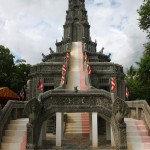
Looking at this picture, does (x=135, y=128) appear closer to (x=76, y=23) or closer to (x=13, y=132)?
(x=13, y=132)

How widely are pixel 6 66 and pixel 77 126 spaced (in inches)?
1060

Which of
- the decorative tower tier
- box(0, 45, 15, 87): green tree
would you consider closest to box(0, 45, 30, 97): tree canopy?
box(0, 45, 15, 87): green tree

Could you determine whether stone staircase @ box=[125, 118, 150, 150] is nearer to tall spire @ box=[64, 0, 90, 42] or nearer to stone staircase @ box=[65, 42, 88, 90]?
stone staircase @ box=[65, 42, 88, 90]

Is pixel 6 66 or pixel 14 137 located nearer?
pixel 14 137

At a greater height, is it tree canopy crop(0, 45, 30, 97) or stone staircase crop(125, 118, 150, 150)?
tree canopy crop(0, 45, 30, 97)

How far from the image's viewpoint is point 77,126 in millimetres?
20562

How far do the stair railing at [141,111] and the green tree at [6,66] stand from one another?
28.9 meters

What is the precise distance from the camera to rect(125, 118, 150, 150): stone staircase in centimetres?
1348

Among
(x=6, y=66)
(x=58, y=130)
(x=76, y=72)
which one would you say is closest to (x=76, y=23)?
(x=6, y=66)

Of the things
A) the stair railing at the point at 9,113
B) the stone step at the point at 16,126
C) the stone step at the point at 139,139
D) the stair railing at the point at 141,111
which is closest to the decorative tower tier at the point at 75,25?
the stair railing at the point at 9,113

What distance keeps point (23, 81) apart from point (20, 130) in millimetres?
30854

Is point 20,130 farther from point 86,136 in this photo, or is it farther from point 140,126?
point 140,126

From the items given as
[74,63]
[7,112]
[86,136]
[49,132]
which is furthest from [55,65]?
[7,112]

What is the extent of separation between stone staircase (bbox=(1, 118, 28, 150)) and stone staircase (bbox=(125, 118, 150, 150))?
5.48 meters
